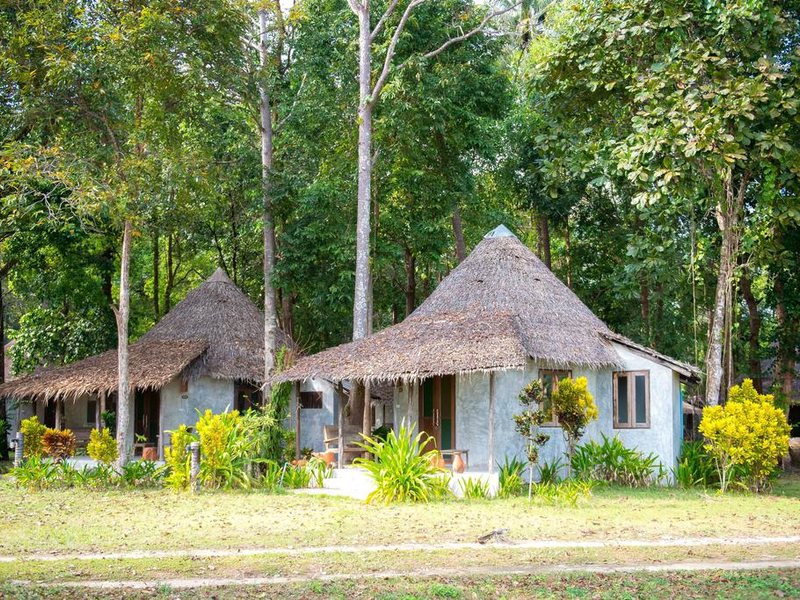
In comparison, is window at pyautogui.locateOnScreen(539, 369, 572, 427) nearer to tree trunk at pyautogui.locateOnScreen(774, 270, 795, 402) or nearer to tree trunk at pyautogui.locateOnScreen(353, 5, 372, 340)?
tree trunk at pyautogui.locateOnScreen(353, 5, 372, 340)

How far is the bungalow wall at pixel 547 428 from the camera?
58.0ft

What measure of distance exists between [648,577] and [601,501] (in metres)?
6.57

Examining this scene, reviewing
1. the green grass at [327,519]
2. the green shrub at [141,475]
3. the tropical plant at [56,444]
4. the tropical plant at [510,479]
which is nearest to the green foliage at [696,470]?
the green grass at [327,519]

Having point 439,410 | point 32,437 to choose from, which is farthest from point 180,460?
point 439,410

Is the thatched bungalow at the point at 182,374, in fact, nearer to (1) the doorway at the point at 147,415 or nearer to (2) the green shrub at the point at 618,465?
(1) the doorway at the point at 147,415

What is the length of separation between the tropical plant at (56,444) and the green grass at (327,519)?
2462mm

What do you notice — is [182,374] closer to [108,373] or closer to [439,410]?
[108,373]

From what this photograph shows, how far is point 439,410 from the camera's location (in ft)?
62.4

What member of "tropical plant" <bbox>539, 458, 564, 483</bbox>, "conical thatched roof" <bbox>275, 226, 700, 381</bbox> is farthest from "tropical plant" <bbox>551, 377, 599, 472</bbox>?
"tropical plant" <bbox>539, 458, 564, 483</bbox>

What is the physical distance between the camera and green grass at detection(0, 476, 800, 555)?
440 inches

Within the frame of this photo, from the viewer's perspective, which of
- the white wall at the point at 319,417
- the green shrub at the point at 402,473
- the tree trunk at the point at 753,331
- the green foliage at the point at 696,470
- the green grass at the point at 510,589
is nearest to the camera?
the green grass at the point at 510,589

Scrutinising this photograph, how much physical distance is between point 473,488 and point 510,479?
704 mm

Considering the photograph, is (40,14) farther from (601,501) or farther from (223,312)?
(601,501)

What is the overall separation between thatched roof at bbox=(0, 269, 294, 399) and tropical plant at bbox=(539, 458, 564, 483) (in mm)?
9359
